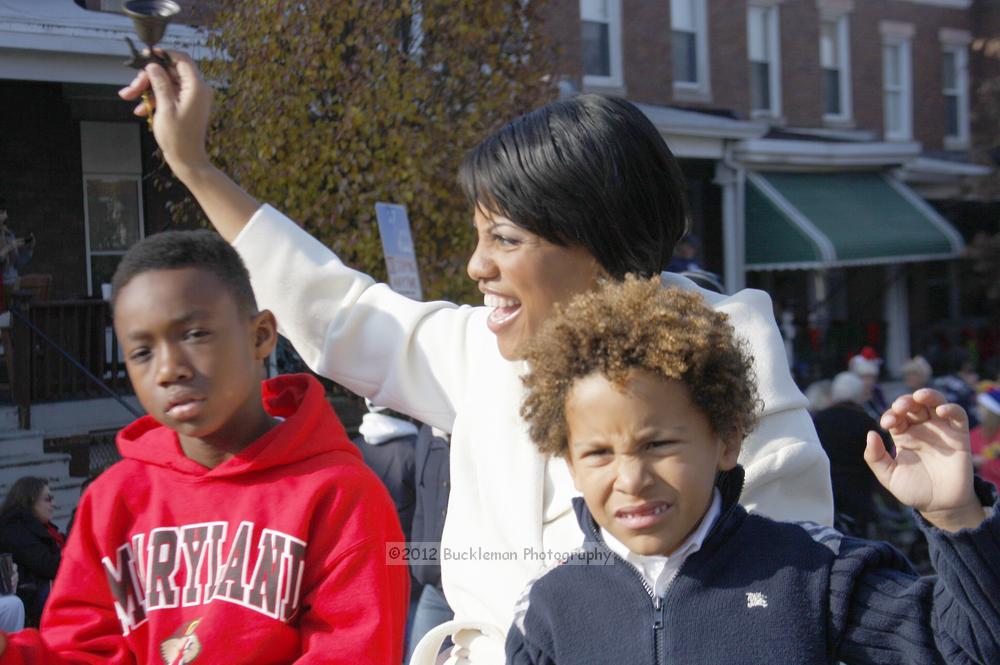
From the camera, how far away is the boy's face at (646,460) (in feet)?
5.54

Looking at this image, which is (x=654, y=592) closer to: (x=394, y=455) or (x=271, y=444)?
(x=271, y=444)

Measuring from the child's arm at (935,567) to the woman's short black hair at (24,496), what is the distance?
19.0 feet

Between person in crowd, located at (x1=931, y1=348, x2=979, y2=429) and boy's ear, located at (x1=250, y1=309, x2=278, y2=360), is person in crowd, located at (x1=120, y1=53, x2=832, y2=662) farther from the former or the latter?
person in crowd, located at (x1=931, y1=348, x2=979, y2=429)

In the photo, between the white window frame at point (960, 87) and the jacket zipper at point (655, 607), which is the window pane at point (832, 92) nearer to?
the white window frame at point (960, 87)

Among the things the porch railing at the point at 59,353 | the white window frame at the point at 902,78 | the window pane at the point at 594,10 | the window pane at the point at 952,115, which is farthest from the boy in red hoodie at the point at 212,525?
the window pane at the point at 952,115

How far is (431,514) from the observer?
527 centimetres

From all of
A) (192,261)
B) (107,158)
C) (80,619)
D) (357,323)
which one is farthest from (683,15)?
(80,619)

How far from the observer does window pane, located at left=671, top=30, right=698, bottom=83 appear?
16984 mm

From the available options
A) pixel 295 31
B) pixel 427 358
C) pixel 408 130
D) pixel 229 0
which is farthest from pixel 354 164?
pixel 427 358

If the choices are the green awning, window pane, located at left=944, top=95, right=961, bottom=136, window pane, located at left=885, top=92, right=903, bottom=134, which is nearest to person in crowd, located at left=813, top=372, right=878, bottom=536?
the green awning

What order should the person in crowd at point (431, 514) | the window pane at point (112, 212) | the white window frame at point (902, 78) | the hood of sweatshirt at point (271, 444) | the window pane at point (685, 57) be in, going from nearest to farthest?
the hood of sweatshirt at point (271, 444), the person in crowd at point (431, 514), the window pane at point (112, 212), the window pane at point (685, 57), the white window frame at point (902, 78)

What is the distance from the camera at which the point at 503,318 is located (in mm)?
2090

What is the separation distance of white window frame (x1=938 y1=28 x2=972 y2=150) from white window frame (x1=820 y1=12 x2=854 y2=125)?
2939 mm

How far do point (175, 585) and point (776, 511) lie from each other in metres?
1.10
